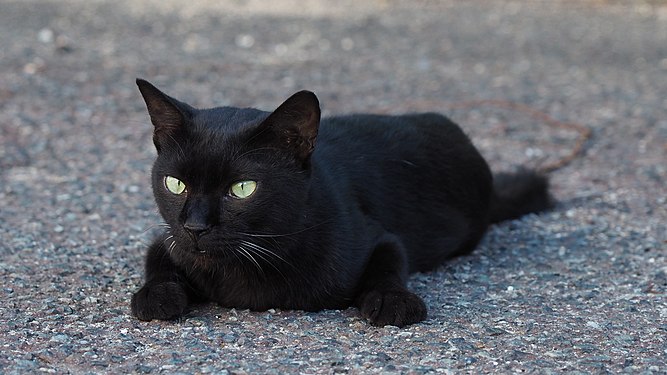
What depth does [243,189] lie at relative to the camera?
10.2 ft

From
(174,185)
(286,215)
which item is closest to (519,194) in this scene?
(286,215)

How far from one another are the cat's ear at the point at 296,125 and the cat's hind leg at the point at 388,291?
59cm

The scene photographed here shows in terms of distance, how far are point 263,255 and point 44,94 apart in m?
4.82

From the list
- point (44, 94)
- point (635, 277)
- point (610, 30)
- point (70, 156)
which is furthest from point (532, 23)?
point (635, 277)

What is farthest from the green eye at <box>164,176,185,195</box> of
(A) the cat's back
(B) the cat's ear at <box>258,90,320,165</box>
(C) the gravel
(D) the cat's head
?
(A) the cat's back

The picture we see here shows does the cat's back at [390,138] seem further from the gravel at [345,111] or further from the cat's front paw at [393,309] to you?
the cat's front paw at [393,309]

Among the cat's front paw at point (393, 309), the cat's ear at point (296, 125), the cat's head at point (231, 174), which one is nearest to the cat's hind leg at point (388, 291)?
the cat's front paw at point (393, 309)

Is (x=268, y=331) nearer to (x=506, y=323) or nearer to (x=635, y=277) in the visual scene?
(x=506, y=323)

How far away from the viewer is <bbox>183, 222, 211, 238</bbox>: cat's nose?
2.99 m

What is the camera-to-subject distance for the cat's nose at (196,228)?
2988mm

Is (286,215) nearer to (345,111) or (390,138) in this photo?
(390,138)

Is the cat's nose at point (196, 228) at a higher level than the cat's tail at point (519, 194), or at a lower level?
higher

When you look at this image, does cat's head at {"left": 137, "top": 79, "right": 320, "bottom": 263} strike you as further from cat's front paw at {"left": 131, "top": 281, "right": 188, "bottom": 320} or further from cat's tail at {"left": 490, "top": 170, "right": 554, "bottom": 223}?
cat's tail at {"left": 490, "top": 170, "right": 554, "bottom": 223}

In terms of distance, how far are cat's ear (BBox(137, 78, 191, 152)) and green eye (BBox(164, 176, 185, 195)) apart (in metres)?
0.14
